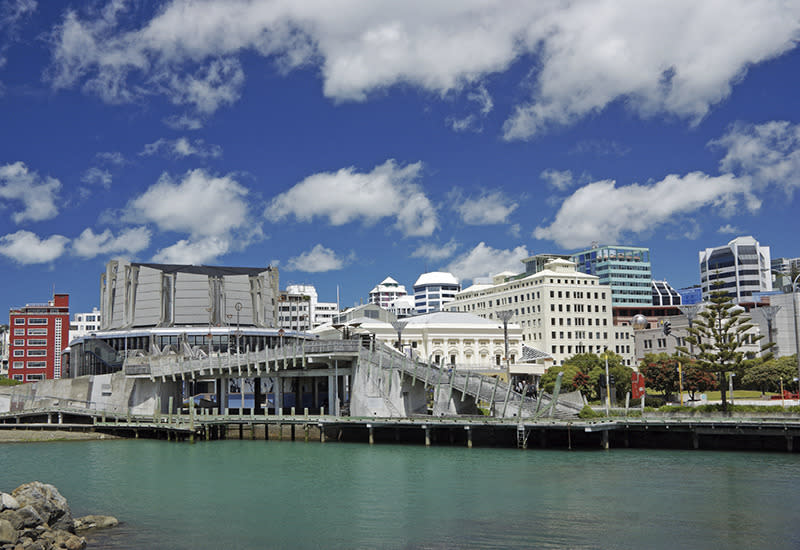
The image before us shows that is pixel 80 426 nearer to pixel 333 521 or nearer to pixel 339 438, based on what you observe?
pixel 339 438

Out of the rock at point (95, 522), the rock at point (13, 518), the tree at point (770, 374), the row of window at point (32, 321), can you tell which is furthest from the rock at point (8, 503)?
the row of window at point (32, 321)

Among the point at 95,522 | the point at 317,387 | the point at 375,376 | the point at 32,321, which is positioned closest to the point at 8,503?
the point at 95,522

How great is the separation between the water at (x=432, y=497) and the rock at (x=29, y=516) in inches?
106

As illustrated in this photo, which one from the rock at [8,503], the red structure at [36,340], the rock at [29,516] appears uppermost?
the red structure at [36,340]

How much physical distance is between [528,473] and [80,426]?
54.5 m

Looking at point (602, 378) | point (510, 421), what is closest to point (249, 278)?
point (602, 378)

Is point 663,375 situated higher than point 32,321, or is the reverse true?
point 32,321

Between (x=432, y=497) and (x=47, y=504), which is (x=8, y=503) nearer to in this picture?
(x=47, y=504)

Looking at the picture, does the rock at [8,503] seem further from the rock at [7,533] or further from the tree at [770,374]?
the tree at [770,374]

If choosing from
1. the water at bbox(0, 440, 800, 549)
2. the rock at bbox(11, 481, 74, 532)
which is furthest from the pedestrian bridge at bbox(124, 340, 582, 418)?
the rock at bbox(11, 481, 74, 532)

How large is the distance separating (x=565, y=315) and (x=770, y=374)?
7580cm

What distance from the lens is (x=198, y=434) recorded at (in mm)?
78375

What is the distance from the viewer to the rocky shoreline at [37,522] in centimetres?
3052

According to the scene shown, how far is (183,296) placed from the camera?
432 feet
